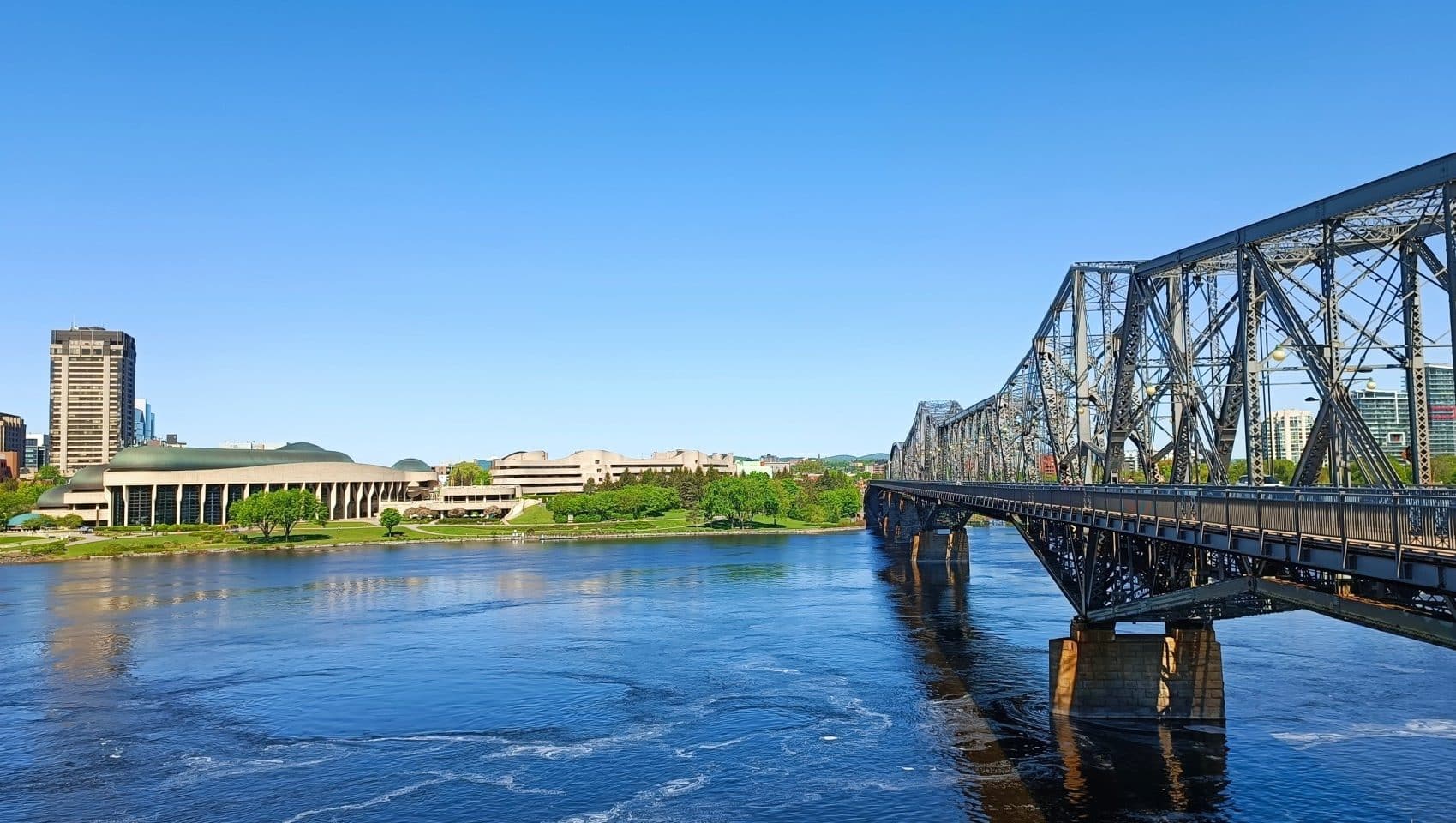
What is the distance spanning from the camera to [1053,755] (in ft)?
151

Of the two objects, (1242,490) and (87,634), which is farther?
(87,634)

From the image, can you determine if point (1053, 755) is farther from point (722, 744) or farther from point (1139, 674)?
point (722, 744)

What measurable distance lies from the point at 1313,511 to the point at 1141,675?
24.6 meters

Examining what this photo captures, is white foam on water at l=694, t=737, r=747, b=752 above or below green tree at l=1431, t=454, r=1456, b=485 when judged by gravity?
below

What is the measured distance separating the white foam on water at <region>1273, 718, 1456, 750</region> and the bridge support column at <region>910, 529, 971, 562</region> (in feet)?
294

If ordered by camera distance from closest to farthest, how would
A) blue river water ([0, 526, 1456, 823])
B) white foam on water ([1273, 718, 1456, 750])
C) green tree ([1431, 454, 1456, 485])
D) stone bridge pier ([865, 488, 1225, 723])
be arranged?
1. blue river water ([0, 526, 1456, 823])
2. white foam on water ([1273, 718, 1456, 750])
3. stone bridge pier ([865, 488, 1225, 723])
4. green tree ([1431, 454, 1456, 485])

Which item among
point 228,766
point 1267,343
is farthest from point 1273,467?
point 228,766

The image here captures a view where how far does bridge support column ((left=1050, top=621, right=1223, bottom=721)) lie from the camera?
166ft

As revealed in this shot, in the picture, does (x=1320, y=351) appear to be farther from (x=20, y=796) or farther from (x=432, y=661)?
(x=432, y=661)

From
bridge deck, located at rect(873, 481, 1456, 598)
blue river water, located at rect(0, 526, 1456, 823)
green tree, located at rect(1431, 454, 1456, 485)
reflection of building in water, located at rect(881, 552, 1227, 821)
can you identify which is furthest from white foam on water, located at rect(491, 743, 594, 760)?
green tree, located at rect(1431, 454, 1456, 485)

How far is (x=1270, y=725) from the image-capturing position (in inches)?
1973

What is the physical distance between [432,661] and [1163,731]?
45.6 metres

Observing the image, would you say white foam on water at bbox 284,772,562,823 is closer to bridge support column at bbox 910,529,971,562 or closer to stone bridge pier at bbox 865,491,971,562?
stone bridge pier at bbox 865,491,971,562

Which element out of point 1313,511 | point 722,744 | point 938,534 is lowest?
point 722,744
